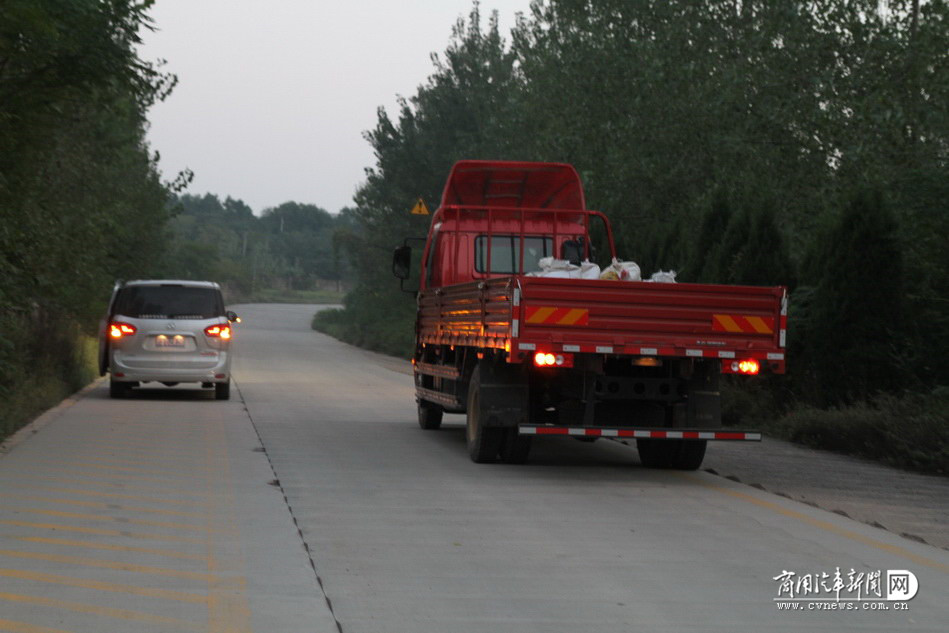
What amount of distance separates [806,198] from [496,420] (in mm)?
15558

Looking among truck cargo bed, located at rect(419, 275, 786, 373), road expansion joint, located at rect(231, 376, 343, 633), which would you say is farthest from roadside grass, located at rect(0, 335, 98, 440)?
truck cargo bed, located at rect(419, 275, 786, 373)

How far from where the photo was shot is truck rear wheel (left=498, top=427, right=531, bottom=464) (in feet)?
47.2

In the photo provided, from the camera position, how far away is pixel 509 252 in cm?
1788

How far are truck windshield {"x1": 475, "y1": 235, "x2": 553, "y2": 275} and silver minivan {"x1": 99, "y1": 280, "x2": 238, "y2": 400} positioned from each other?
6.69 m

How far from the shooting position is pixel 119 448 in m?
15.1

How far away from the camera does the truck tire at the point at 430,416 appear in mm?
18734

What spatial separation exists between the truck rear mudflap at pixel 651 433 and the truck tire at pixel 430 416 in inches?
211

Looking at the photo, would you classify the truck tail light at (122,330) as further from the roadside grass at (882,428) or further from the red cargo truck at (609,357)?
the roadside grass at (882,428)

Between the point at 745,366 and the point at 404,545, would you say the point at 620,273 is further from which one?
the point at 404,545

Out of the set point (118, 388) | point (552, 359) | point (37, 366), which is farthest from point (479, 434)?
point (37, 366)

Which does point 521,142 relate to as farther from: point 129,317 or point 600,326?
point 600,326

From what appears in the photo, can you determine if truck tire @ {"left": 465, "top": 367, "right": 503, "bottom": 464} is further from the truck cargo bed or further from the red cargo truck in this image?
Result: the truck cargo bed

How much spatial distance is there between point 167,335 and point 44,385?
2.04 m

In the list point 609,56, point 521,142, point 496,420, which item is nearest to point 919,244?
point 496,420
